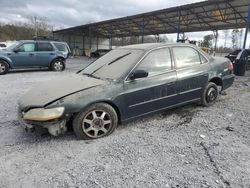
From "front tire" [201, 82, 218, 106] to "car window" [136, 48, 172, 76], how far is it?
4.10ft

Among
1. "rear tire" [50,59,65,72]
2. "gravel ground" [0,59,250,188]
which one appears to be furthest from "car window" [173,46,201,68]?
"rear tire" [50,59,65,72]

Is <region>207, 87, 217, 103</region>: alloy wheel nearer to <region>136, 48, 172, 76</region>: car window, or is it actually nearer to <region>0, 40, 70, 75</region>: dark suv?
<region>136, 48, 172, 76</region>: car window

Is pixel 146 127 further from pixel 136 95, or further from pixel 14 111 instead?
pixel 14 111

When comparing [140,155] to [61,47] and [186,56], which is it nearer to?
[186,56]

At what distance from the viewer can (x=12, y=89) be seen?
7.33 metres

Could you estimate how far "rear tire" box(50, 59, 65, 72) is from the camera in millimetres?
12617

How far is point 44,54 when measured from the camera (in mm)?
12008

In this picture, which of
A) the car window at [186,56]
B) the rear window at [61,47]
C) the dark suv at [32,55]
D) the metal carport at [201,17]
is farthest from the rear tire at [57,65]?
the car window at [186,56]

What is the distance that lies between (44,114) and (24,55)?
932 cm

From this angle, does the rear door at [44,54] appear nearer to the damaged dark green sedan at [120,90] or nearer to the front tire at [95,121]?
the damaged dark green sedan at [120,90]

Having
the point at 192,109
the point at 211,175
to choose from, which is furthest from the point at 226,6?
the point at 211,175

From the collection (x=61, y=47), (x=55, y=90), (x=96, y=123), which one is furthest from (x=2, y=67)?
(x=96, y=123)

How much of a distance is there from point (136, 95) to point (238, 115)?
90.5 inches

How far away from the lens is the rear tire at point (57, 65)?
41.4ft
